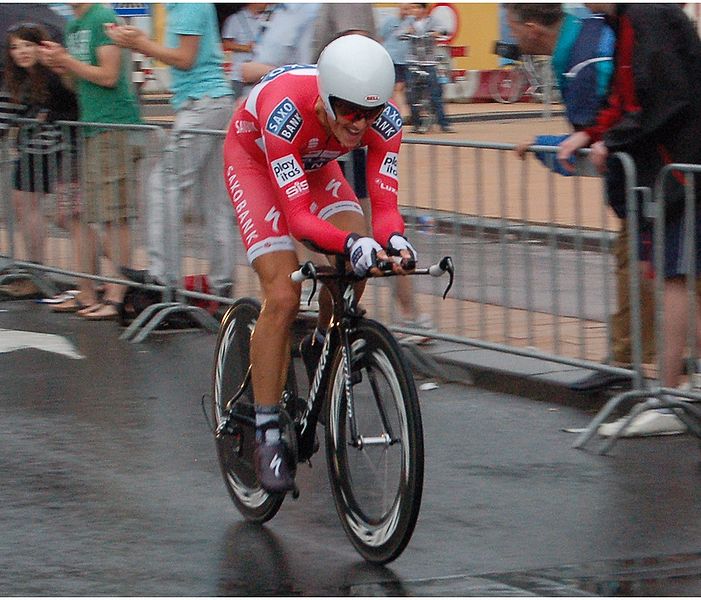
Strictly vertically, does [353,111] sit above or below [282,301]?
above

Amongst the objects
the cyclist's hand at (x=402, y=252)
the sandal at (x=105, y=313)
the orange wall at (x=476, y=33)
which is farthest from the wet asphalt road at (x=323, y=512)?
the orange wall at (x=476, y=33)

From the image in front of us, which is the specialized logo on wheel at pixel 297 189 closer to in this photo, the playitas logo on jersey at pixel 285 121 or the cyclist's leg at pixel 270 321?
the playitas logo on jersey at pixel 285 121

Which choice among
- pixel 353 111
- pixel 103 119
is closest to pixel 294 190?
pixel 353 111

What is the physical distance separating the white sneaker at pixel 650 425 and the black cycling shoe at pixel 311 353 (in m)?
1.75

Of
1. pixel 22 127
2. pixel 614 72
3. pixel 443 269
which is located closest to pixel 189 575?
pixel 443 269

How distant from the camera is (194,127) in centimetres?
1014

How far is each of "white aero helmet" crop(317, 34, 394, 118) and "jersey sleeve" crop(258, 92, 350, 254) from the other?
0.83 feet

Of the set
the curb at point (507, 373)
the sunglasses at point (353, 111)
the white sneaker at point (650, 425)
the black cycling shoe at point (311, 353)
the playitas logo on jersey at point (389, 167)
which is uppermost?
the sunglasses at point (353, 111)

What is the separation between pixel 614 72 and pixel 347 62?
2.39 meters

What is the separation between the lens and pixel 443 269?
501 cm

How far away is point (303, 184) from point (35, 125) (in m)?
6.16

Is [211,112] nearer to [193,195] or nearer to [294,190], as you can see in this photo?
[193,195]

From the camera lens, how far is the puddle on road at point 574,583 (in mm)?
4859

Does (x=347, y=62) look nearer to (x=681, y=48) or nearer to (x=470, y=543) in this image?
(x=470, y=543)
